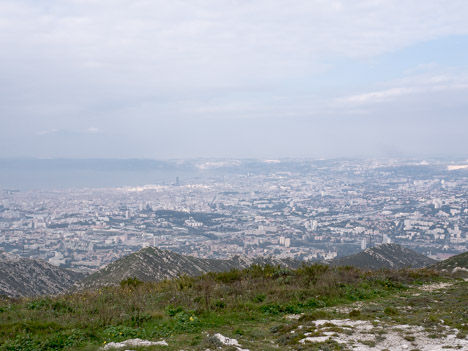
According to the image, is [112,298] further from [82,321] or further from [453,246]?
[453,246]

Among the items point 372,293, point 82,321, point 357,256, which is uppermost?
point 82,321

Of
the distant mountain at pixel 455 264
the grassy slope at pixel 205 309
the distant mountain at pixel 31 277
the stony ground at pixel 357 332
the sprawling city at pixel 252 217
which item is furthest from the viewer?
the sprawling city at pixel 252 217

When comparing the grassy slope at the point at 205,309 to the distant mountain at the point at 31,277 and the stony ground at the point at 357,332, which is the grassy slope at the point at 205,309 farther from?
the distant mountain at the point at 31,277

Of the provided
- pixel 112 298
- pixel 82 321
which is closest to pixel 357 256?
pixel 112 298

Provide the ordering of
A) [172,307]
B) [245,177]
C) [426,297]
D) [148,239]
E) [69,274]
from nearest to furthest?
1. [172,307]
2. [426,297]
3. [69,274]
4. [148,239]
5. [245,177]

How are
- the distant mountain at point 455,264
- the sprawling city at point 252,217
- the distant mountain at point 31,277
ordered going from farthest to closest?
the sprawling city at point 252,217 → the distant mountain at point 31,277 → the distant mountain at point 455,264

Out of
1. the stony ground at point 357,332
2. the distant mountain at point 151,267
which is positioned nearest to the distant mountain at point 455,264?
the distant mountain at point 151,267

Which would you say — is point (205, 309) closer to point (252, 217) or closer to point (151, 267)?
point (151, 267)
